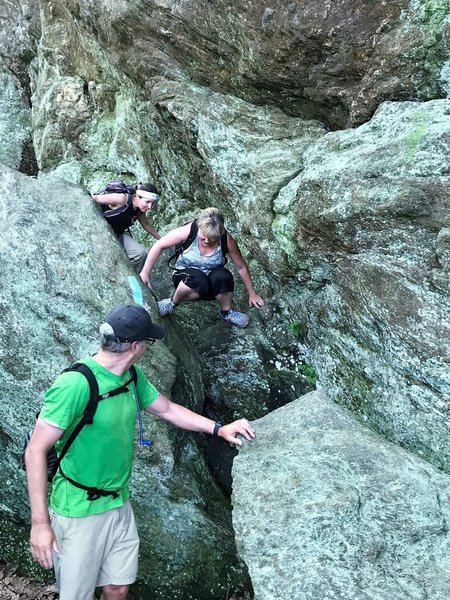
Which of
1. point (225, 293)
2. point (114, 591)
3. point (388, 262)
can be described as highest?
point (388, 262)

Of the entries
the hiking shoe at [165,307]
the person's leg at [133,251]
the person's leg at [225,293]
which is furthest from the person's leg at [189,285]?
the person's leg at [133,251]

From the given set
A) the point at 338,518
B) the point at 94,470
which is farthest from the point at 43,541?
the point at 338,518

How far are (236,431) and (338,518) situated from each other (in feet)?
4.04

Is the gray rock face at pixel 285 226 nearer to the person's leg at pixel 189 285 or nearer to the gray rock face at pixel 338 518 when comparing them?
the gray rock face at pixel 338 518

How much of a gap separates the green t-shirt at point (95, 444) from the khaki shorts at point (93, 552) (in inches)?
4.9

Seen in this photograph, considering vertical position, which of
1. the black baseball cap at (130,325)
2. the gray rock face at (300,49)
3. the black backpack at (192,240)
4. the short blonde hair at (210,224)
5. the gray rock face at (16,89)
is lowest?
the gray rock face at (16,89)

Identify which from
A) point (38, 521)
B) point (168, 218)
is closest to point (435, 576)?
point (38, 521)

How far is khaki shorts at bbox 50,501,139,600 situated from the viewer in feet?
17.1

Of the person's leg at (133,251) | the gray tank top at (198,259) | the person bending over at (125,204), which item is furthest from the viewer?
the person's leg at (133,251)

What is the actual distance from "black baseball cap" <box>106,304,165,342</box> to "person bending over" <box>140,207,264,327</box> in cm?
360

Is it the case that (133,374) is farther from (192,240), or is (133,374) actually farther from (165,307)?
(192,240)

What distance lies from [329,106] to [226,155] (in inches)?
68.6

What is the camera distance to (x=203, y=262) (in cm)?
940

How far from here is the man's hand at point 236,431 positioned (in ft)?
19.3
